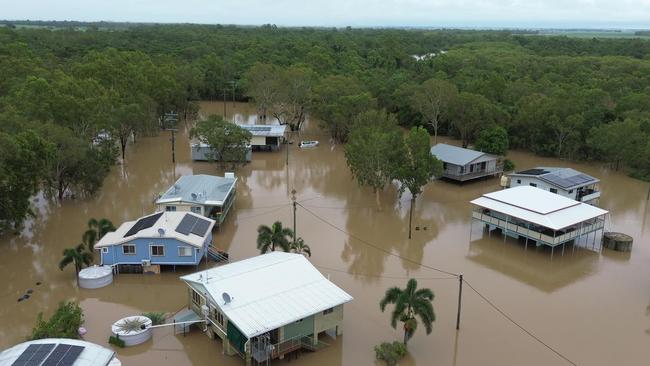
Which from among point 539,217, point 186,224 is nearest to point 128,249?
point 186,224

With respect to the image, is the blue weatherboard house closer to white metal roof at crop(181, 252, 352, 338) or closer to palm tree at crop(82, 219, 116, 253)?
palm tree at crop(82, 219, 116, 253)

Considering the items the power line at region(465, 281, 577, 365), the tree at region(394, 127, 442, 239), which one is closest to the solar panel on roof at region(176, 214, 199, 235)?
the power line at region(465, 281, 577, 365)

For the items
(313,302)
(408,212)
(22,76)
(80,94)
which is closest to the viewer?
(313,302)

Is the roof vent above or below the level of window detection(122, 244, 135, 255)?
above

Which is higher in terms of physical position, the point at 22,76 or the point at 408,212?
the point at 22,76

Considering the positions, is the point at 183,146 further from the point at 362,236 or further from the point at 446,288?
the point at 446,288

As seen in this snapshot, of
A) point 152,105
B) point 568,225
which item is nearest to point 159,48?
point 152,105

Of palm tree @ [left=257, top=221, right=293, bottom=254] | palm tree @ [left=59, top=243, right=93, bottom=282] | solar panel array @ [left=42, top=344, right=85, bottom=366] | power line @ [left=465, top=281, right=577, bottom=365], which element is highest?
solar panel array @ [left=42, top=344, right=85, bottom=366]
